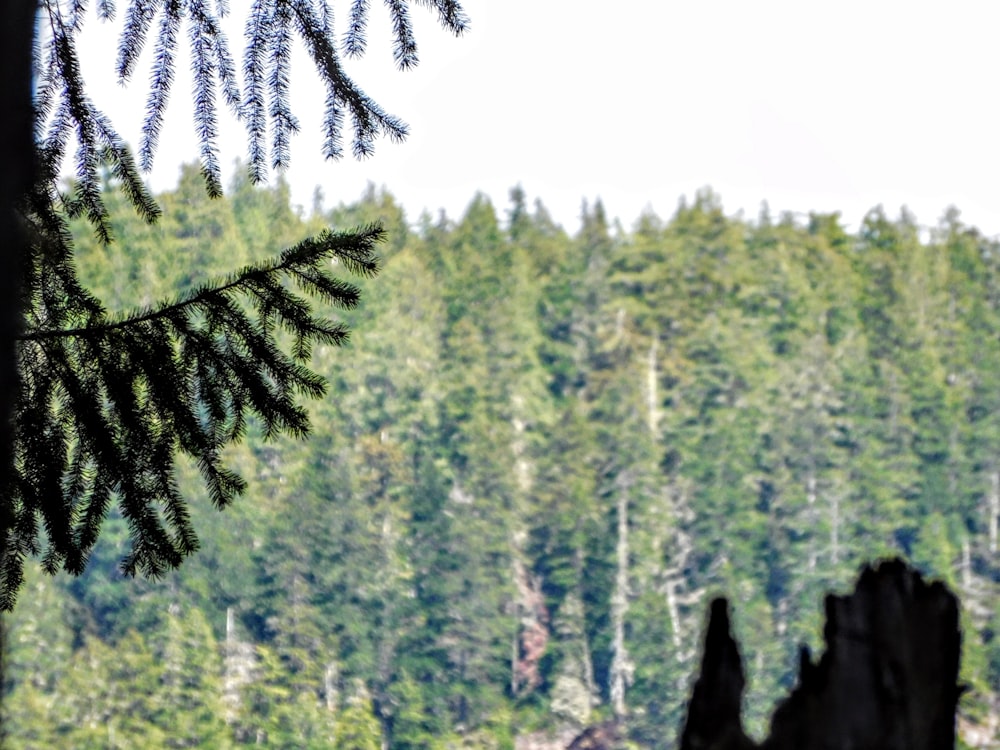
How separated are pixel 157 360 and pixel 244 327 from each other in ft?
0.72

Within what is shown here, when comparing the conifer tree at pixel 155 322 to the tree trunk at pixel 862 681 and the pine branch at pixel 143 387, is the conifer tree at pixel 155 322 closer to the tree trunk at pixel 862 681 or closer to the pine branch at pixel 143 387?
the pine branch at pixel 143 387

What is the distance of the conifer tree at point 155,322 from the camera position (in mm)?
4227

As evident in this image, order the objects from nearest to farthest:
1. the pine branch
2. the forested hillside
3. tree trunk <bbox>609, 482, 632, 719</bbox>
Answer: the pine branch → the forested hillside → tree trunk <bbox>609, 482, 632, 719</bbox>

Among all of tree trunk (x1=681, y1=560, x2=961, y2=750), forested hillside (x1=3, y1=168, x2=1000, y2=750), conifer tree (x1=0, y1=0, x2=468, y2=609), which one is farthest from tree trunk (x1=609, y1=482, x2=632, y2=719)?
tree trunk (x1=681, y1=560, x2=961, y2=750)

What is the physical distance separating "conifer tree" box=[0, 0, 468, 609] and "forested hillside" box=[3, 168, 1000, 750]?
35421 mm

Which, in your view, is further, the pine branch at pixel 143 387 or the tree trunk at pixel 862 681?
the pine branch at pixel 143 387

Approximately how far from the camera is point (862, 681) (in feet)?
7.86

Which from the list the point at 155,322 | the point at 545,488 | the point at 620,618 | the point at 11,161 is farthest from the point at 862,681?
the point at 545,488

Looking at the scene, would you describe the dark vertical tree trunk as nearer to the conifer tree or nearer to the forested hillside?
the conifer tree

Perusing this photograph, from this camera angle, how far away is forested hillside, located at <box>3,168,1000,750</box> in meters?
44.2

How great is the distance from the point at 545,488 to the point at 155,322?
4651 centimetres

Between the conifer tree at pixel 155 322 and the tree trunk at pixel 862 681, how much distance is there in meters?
1.99

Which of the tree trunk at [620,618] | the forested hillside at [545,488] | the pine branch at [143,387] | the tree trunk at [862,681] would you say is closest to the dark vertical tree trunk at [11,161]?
the tree trunk at [862,681]

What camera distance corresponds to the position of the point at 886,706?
2.39 metres
